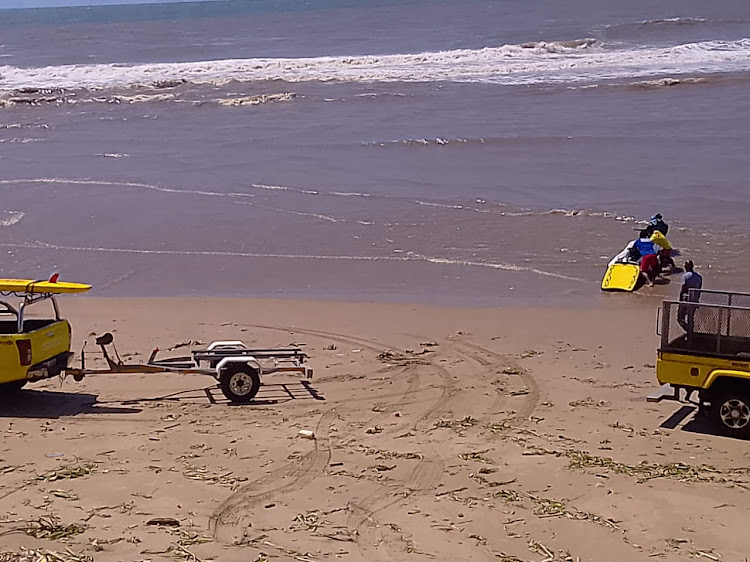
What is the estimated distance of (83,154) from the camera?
26.5m

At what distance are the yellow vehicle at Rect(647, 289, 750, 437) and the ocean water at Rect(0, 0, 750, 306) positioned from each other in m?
4.57

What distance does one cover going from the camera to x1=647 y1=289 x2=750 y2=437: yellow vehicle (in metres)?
8.95

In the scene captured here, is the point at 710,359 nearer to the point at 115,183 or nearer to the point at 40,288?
the point at 40,288

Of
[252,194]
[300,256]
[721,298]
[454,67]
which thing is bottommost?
[300,256]

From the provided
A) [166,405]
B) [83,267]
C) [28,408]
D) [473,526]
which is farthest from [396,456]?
[83,267]

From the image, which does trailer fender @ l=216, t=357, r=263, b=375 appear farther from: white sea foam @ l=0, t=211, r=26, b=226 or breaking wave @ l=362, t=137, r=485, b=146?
breaking wave @ l=362, t=137, r=485, b=146

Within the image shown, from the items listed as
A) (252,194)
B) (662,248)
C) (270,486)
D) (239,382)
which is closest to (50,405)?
(239,382)

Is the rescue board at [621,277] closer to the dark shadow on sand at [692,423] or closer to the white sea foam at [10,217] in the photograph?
the dark shadow on sand at [692,423]

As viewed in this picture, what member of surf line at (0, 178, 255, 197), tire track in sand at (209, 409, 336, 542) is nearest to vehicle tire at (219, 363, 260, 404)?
tire track in sand at (209, 409, 336, 542)

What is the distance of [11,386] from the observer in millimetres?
10453

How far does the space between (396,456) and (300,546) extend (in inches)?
79.9

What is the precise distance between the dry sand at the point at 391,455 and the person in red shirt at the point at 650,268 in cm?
149

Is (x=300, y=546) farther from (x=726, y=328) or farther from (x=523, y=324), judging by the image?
(x=523, y=324)

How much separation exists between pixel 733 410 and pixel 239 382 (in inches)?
184
